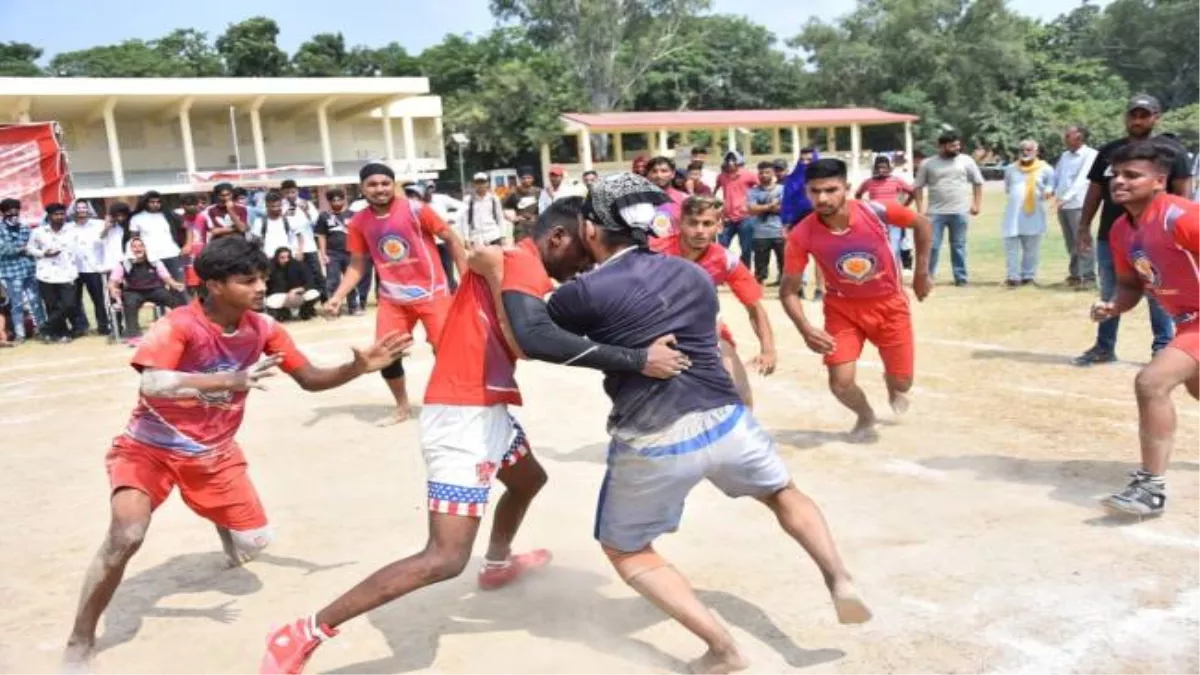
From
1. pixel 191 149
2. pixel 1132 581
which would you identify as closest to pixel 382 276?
pixel 1132 581

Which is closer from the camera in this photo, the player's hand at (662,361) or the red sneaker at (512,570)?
the player's hand at (662,361)

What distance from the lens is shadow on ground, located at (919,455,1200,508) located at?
5.46 meters

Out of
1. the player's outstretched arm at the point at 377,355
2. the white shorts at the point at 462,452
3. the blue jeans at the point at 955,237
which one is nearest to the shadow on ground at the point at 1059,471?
the white shorts at the point at 462,452

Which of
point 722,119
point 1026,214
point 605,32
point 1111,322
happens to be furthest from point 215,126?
point 1111,322

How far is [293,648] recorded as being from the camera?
12.1 feet

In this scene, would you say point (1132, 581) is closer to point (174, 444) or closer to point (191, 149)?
point (174, 444)

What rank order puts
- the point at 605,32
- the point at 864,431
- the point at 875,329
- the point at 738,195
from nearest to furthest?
1. the point at 875,329
2. the point at 864,431
3. the point at 738,195
4. the point at 605,32

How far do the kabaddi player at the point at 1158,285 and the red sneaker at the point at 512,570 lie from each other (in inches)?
108

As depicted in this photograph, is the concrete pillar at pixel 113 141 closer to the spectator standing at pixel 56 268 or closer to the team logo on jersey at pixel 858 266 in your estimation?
the spectator standing at pixel 56 268

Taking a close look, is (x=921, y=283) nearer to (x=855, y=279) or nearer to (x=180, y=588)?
(x=855, y=279)

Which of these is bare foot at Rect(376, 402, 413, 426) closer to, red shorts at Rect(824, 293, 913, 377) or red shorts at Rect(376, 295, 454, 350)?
red shorts at Rect(376, 295, 454, 350)

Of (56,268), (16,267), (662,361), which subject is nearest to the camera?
(662,361)

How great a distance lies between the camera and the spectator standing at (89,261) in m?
14.2

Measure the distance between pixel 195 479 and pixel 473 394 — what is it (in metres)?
1.47
